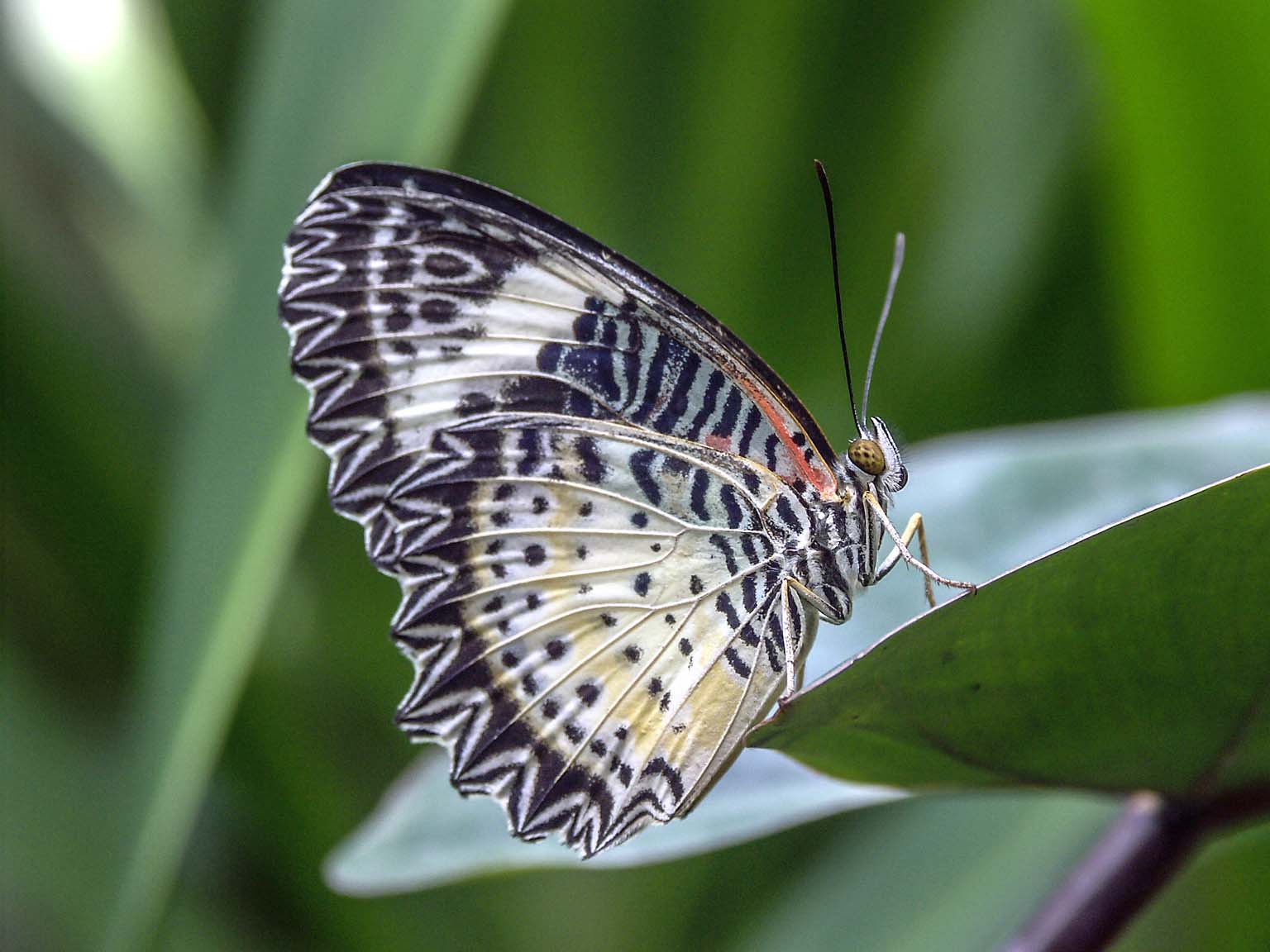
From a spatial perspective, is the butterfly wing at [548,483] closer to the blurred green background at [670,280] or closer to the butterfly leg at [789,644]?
the butterfly leg at [789,644]

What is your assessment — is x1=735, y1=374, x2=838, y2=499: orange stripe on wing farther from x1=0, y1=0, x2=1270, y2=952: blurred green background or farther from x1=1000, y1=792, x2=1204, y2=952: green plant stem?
x1=0, y1=0, x2=1270, y2=952: blurred green background

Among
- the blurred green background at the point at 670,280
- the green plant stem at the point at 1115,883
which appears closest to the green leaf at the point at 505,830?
the green plant stem at the point at 1115,883

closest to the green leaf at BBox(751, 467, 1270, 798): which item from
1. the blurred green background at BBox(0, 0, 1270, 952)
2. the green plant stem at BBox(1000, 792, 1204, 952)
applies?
Result: the green plant stem at BBox(1000, 792, 1204, 952)

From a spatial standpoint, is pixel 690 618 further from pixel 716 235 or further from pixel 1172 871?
pixel 716 235

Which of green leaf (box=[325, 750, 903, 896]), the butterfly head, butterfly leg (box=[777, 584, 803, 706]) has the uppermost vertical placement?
the butterfly head

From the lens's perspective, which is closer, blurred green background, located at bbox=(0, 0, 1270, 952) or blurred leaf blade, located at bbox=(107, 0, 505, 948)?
blurred leaf blade, located at bbox=(107, 0, 505, 948)

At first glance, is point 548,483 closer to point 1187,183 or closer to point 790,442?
point 790,442

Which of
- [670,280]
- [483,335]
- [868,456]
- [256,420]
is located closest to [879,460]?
[868,456]

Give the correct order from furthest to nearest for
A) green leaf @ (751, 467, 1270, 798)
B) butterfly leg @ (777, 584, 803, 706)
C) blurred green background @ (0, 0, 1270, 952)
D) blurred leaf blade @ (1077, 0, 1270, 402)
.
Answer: blurred green background @ (0, 0, 1270, 952), blurred leaf blade @ (1077, 0, 1270, 402), butterfly leg @ (777, 584, 803, 706), green leaf @ (751, 467, 1270, 798)

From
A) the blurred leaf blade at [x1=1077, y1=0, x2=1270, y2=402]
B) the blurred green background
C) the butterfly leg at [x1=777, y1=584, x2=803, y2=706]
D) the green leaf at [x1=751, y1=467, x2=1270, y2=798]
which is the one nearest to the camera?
the green leaf at [x1=751, y1=467, x2=1270, y2=798]
